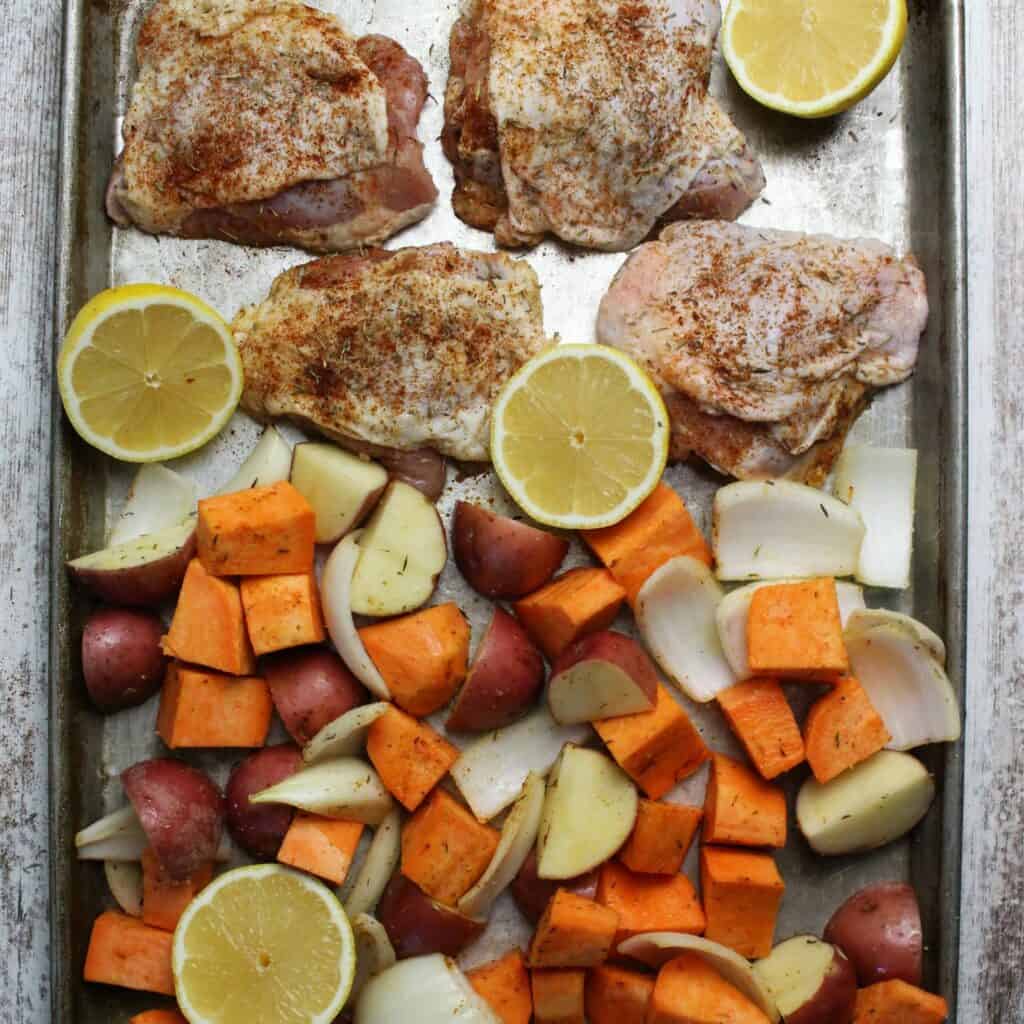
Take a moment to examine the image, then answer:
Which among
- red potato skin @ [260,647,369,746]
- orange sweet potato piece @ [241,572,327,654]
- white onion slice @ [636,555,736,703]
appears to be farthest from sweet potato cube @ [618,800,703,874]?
orange sweet potato piece @ [241,572,327,654]

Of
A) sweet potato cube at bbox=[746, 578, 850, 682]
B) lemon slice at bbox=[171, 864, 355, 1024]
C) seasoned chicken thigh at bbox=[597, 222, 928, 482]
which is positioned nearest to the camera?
lemon slice at bbox=[171, 864, 355, 1024]

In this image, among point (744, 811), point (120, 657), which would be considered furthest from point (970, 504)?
point (120, 657)

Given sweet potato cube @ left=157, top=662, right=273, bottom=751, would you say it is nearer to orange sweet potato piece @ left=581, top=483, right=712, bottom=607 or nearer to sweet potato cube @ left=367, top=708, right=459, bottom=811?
sweet potato cube @ left=367, top=708, right=459, bottom=811

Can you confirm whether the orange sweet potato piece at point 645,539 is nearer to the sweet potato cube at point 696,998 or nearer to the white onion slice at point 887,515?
the white onion slice at point 887,515

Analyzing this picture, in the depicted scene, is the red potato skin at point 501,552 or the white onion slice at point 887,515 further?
the white onion slice at point 887,515

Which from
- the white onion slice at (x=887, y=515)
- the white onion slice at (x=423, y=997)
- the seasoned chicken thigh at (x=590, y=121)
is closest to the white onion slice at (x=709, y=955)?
the white onion slice at (x=423, y=997)

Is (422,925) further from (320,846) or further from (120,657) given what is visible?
(120,657)

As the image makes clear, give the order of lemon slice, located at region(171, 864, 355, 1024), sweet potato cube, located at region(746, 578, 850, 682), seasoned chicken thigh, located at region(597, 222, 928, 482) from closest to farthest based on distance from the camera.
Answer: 1. lemon slice, located at region(171, 864, 355, 1024)
2. sweet potato cube, located at region(746, 578, 850, 682)
3. seasoned chicken thigh, located at region(597, 222, 928, 482)

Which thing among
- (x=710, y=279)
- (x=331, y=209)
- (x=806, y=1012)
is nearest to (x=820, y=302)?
(x=710, y=279)
